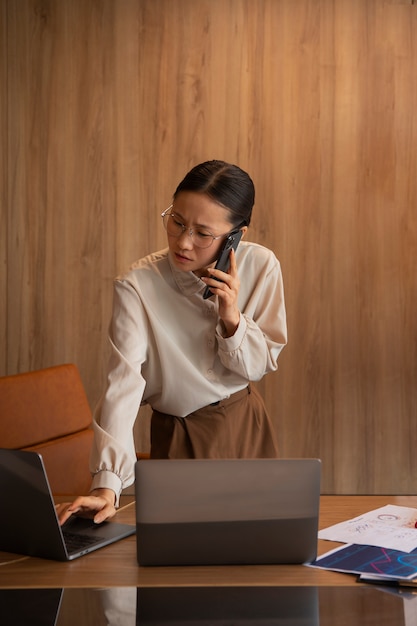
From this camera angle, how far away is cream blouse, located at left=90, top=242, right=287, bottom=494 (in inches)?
82.0

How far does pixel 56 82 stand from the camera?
3.99 metres

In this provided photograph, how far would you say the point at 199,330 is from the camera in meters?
2.20

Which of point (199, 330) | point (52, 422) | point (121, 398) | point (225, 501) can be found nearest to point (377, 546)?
point (225, 501)

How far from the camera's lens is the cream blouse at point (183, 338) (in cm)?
208

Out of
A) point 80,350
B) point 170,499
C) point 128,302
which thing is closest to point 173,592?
point 170,499

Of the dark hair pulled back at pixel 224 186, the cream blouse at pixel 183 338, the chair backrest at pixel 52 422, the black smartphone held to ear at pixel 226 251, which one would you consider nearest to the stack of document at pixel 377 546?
the cream blouse at pixel 183 338

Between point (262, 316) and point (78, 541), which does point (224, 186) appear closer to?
point (262, 316)

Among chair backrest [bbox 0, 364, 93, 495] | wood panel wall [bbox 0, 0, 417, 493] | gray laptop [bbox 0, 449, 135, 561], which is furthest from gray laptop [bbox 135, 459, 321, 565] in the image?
wood panel wall [bbox 0, 0, 417, 493]

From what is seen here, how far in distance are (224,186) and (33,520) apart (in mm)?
981

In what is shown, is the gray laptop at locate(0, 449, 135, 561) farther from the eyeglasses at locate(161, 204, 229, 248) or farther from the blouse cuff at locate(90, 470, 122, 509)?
the eyeglasses at locate(161, 204, 229, 248)

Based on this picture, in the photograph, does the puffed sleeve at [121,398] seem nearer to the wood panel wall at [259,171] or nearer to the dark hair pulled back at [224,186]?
the dark hair pulled back at [224,186]

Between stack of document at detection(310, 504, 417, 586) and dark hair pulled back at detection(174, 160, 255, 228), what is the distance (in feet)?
2.71

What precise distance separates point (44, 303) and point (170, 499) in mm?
2734

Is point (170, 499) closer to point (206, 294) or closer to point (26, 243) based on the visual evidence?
point (206, 294)
